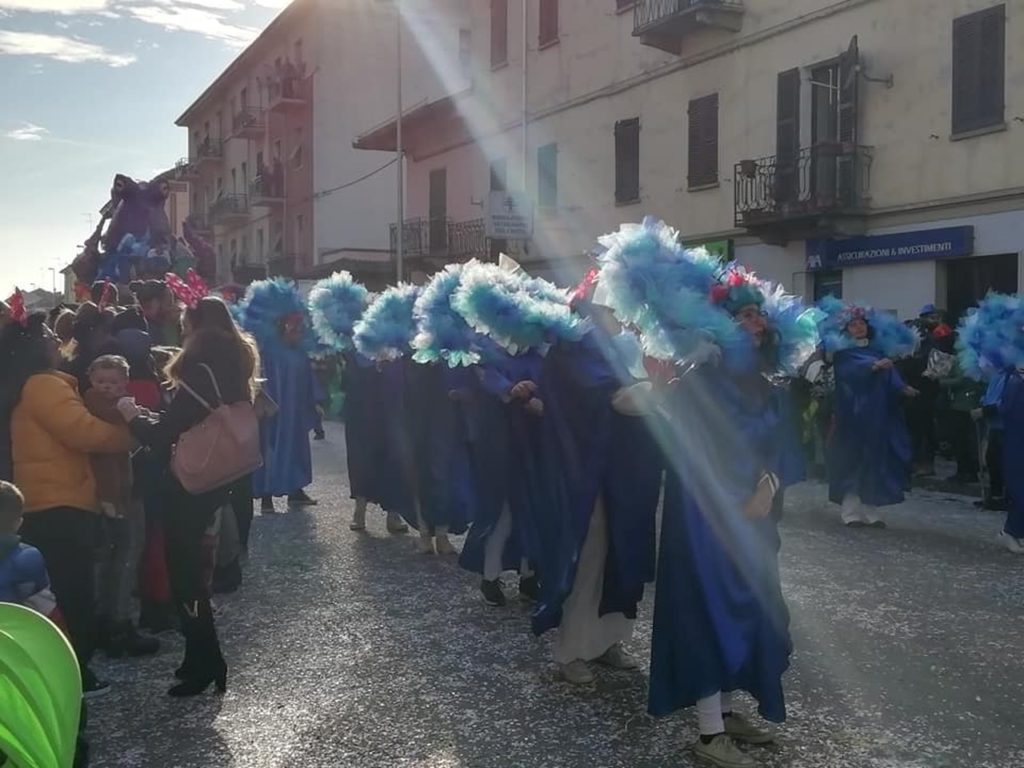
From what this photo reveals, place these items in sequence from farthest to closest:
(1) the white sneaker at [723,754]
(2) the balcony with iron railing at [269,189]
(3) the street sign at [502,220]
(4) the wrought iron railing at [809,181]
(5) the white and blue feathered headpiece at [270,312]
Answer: (2) the balcony with iron railing at [269,189] → (3) the street sign at [502,220] → (4) the wrought iron railing at [809,181] → (5) the white and blue feathered headpiece at [270,312] → (1) the white sneaker at [723,754]

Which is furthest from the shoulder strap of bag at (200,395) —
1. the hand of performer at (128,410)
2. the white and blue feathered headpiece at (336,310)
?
the white and blue feathered headpiece at (336,310)

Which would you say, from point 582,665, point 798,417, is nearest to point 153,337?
point 582,665

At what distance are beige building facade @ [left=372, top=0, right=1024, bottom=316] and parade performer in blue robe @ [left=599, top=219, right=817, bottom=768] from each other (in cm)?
1217

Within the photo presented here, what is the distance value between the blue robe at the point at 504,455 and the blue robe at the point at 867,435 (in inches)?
164

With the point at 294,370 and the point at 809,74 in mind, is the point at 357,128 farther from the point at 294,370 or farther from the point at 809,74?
the point at 294,370

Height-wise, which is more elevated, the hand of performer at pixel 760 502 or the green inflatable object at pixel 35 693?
the hand of performer at pixel 760 502

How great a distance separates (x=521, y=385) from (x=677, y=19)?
1550cm

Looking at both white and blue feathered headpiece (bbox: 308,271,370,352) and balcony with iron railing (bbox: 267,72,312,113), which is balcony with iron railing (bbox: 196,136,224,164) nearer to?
balcony with iron railing (bbox: 267,72,312,113)

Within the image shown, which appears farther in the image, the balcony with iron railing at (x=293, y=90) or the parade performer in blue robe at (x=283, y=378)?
the balcony with iron railing at (x=293, y=90)

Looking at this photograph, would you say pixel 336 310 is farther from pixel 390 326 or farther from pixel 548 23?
pixel 548 23

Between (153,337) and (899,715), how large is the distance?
509 cm

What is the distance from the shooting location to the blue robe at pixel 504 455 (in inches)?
227

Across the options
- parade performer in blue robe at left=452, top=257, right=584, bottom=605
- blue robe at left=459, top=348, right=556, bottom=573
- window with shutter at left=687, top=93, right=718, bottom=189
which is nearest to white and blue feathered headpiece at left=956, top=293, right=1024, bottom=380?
blue robe at left=459, top=348, right=556, bottom=573

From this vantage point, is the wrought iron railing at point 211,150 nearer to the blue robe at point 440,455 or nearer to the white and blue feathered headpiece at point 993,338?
the blue robe at point 440,455
